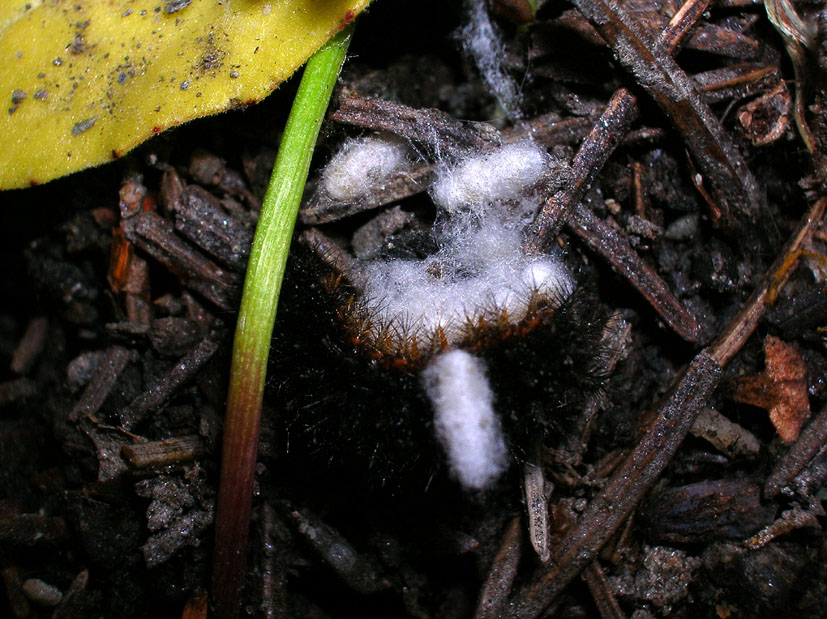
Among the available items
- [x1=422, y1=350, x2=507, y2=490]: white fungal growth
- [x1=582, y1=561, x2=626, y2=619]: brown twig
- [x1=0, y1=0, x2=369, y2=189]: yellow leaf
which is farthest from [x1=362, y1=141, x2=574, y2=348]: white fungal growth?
[x1=582, y1=561, x2=626, y2=619]: brown twig

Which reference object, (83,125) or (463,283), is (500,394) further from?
(83,125)

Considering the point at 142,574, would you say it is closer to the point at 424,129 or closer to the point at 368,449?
the point at 368,449

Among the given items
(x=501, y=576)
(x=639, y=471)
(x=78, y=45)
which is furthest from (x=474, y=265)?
(x=78, y=45)

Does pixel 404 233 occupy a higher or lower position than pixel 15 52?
lower

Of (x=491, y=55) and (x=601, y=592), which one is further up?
(x=491, y=55)

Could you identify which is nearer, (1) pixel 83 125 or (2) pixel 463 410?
(2) pixel 463 410

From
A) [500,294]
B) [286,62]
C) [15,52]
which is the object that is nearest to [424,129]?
[286,62]

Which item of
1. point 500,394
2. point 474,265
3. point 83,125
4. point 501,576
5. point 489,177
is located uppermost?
point 83,125

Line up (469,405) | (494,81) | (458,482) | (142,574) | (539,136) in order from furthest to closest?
(494,81), (539,136), (142,574), (458,482), (469,405)
